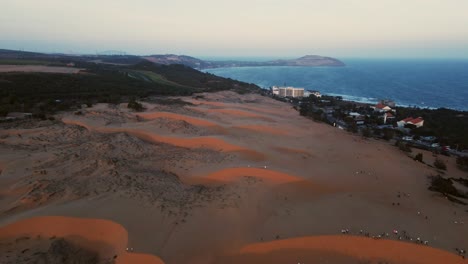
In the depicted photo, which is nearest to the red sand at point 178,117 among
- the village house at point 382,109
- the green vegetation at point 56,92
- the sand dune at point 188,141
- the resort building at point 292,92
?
the sand dune at point 188,141

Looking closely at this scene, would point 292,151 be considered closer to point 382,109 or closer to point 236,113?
point 236,113

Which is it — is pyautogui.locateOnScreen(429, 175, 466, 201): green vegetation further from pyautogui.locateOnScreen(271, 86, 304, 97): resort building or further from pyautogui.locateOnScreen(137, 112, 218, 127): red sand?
pyautogui.locateOnScreen(271, 86, 304, 97): resort building

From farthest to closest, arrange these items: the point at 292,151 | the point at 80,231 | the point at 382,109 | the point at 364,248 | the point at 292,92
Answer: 1. the point at 292,92
2. the point at 382,109
3. the point at 292,151
4. the point at 80,231
5. the point at 364,248

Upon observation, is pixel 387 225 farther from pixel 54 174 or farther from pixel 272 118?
pixel 272 118

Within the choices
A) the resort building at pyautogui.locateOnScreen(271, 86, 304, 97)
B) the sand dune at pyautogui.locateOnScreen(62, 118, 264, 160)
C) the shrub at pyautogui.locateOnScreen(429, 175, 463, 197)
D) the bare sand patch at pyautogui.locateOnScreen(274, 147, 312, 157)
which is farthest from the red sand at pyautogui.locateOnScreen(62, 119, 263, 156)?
the resort building at pyautogui.locateOnScreen(271, 86, 304, 97)

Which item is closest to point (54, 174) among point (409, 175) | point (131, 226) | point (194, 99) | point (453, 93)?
point (131, 226)

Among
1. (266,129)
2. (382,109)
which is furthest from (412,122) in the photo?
(266,129)
